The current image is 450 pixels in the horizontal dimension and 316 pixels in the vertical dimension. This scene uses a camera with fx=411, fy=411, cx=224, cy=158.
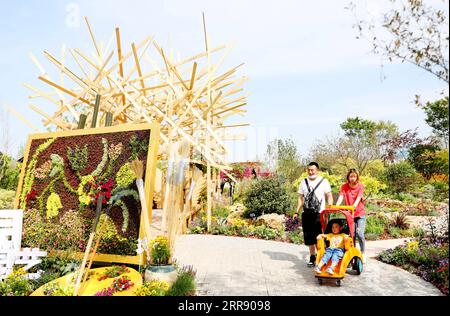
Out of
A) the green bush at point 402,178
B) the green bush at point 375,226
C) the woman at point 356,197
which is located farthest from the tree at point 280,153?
the woman at point 356,197

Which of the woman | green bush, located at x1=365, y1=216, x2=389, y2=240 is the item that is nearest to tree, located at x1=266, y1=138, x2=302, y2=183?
green bush, located at x1=365, y1=216, x2=389, y2=240

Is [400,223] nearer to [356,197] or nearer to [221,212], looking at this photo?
[221,212]

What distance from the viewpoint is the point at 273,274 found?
6242mm

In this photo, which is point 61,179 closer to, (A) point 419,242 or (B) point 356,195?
(B) point 356,195

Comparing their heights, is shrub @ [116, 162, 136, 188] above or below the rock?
above

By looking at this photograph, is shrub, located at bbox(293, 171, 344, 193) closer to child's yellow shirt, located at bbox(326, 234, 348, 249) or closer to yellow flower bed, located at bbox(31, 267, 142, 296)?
child's yellow shirt, located at bbox(326, 234, 348, 249)

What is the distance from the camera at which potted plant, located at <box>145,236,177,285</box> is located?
17.1ft

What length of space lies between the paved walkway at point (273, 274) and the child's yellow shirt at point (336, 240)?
53 cm

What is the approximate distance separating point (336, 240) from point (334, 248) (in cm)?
23

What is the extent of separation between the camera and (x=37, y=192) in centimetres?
768

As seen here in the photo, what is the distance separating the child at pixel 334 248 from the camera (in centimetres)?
558

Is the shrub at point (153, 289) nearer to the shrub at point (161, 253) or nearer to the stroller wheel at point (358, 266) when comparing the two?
the shrub at point (161, 253)

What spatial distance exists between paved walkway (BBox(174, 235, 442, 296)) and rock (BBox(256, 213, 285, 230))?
74.1 inches
